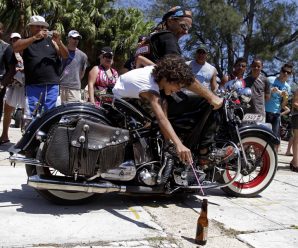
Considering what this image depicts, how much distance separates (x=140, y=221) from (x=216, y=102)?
52.7 inches

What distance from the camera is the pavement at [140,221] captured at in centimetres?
322

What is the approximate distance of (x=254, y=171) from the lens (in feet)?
15.7

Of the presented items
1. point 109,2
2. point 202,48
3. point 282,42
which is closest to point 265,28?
point 282,42

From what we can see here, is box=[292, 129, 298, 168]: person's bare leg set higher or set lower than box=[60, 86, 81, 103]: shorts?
lower

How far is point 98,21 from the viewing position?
26141 millimetres

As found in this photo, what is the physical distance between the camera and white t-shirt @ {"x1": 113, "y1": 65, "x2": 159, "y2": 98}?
12.3 ft

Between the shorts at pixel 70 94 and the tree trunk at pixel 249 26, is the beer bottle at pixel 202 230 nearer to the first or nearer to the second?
the shorts at pixel 70 94

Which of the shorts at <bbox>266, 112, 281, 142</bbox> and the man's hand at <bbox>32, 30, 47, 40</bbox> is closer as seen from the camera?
the man's hand at <bbox>32, 30, 47, 40</bbox>

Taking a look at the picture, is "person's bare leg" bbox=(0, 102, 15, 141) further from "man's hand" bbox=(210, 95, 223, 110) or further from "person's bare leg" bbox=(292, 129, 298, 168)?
"person's bare leg" bbox=(292, 129, 298, 168)

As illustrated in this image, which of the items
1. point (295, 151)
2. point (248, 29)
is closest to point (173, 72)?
point (295, 151)

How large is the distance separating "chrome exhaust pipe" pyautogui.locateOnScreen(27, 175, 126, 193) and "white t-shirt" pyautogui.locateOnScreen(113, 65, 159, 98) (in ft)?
2.82

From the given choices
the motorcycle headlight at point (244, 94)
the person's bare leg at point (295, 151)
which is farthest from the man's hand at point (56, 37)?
the person's bare leg at point (295, 151)

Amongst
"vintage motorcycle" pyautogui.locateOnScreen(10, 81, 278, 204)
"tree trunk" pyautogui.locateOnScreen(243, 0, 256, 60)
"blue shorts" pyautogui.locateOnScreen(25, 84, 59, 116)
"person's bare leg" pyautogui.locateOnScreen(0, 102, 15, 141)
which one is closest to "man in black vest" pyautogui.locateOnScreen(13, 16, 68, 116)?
"blue shorts" pyautogui.locateOnScreen(25, 84, 59, 116)

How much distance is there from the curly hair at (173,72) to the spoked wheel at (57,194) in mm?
1311
